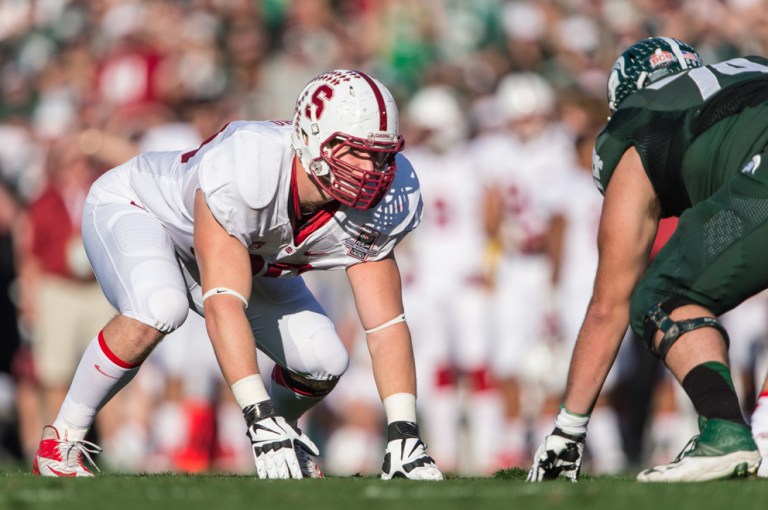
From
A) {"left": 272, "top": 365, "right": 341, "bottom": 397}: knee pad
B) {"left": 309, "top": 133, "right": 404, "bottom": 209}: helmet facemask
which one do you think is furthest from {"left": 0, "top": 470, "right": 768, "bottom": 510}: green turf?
{"left": 272, "top": 365, "right": 341, "bottom": 397}: knee pad

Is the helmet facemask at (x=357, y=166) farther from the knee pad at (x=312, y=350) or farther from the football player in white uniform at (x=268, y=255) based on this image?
the knee pad at (x=312, y=350)

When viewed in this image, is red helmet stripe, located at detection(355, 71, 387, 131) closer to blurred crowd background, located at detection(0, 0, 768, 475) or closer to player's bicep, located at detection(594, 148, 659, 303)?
player's bicep, located at detection(594, 148, 659, 303)

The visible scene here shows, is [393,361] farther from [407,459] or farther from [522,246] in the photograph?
[522,246]

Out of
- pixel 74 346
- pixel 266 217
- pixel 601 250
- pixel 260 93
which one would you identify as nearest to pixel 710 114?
pixel 601 250

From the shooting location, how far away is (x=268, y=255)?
5.46m

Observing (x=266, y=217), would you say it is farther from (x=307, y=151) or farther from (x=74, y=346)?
(x=74, y=346)

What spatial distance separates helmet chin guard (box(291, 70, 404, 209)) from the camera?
5.09m

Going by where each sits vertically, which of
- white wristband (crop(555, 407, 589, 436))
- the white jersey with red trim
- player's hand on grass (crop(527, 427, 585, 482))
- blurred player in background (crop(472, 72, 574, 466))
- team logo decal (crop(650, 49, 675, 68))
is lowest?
player's hand on grass (crop(527, 427, 585, 482))

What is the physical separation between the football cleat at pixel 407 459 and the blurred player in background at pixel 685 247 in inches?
15.6

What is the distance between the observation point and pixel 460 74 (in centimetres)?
1231

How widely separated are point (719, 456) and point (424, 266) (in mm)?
6298

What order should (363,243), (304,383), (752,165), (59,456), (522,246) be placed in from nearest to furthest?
(752,165) → (363,243) → (59,456) → (304,383) → (522,246)

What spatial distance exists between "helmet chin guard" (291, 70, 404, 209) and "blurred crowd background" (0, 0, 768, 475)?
13.5 feet

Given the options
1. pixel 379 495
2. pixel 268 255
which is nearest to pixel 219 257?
pixel 268 255
